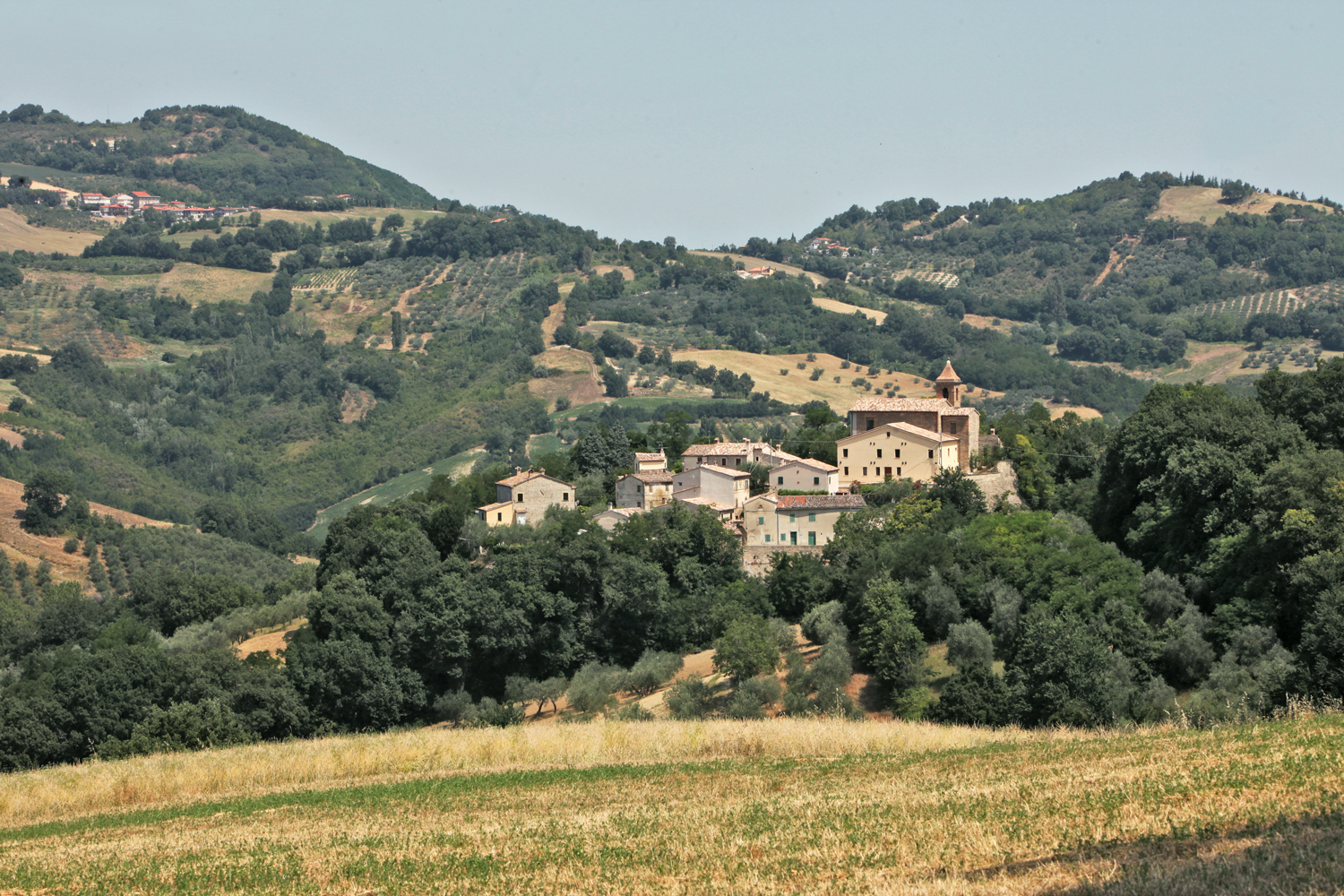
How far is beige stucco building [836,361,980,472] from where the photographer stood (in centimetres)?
6181

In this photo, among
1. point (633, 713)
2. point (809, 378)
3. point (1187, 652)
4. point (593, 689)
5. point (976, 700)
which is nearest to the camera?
point (976, 700)

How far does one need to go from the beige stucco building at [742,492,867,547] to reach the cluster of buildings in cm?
4

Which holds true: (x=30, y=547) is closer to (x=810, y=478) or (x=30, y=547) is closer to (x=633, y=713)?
(x=810, y=478)

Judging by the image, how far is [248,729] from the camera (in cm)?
4634

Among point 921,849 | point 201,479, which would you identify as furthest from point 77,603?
point 201,479

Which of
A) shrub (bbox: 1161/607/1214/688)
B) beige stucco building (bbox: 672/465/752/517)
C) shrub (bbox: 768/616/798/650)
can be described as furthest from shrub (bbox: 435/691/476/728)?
shrub (bbox: 1161/607/1214/688)

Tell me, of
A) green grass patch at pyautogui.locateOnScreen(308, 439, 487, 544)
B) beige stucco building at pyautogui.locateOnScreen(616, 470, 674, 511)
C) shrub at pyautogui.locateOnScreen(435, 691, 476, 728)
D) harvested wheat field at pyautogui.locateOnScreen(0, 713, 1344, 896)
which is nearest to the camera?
harvested wheat field at pyautogui.locateOnScreen(0, 713, 1344, 896)

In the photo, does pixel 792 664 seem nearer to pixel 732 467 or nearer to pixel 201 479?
pixel 732 467

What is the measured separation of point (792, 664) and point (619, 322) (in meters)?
148

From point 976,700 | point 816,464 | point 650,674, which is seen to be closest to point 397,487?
point 816,464

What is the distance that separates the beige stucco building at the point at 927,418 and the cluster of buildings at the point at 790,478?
1.6 inches

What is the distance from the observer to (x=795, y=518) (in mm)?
57250

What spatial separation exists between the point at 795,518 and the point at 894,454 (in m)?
6.48

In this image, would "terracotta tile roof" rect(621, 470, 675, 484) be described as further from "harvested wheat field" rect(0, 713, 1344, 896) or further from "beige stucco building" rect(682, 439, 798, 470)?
"harvested wheat field" rect(0, 713, 1344, 896)
